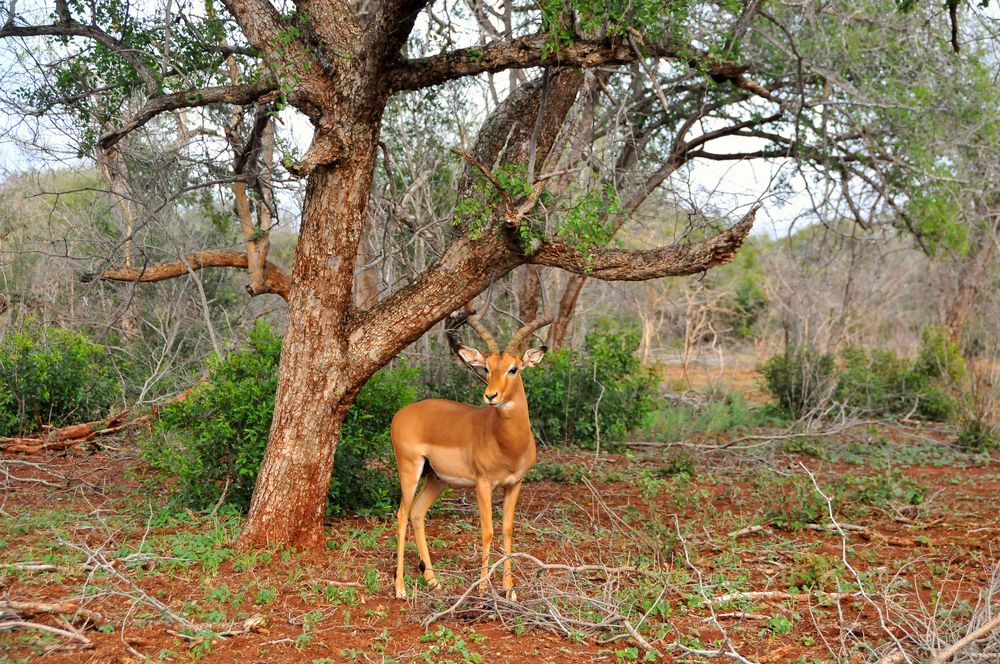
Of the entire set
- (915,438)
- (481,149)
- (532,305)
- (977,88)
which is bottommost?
(915,438)

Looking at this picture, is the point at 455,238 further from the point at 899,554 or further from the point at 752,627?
the point at 899,554

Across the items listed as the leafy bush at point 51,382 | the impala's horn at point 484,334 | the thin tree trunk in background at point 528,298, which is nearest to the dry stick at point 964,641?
the impala's horn at point 484,334

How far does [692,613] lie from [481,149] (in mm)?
3747

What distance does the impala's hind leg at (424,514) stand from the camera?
6039 millimetres

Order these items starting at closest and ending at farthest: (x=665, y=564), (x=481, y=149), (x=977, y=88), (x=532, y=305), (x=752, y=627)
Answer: (x=752, y=627)
(x=665, y=564)
(x=481, y=149)
(x=977, y=88)
(x=532, y=305)

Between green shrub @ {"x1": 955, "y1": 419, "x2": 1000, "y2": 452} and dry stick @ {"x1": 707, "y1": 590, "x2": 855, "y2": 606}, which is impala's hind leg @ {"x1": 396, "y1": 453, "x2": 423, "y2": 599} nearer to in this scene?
dry stick @ {"x1": 707, "y1": 590, "x2": 855, "y2": 606}

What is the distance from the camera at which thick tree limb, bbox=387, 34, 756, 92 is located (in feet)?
19.4

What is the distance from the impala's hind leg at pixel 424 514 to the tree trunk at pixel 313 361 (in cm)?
72

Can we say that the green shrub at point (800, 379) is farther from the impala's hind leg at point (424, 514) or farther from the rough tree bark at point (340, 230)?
the rough tree bark at point (340, 230)

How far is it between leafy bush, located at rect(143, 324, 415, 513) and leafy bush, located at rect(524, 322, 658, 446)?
3628mm

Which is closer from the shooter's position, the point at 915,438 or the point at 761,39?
the point at 761,39

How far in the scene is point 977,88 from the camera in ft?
33.7

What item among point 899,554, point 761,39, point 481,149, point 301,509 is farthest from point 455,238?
point 761,39

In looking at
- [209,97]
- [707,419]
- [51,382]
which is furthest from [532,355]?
[707,419]
